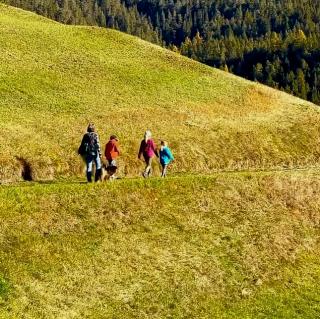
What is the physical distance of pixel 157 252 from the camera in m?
27.8

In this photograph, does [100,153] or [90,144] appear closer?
[90,144]

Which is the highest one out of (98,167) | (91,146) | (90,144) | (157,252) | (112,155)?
(90,144)

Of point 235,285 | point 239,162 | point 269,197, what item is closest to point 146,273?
point 235,285

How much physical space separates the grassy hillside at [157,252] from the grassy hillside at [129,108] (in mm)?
10962

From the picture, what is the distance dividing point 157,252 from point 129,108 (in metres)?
25.5

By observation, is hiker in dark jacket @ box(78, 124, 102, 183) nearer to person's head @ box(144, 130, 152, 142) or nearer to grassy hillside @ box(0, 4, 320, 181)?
person's head @ box(144, 130, 152, 142)

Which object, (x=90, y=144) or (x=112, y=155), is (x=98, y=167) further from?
(x=112, y=155)

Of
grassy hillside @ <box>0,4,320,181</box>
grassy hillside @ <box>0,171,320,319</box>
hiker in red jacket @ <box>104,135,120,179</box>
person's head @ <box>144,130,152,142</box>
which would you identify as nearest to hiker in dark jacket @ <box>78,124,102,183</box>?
hiker in red jacket @ <box>104,135,120,179</box>

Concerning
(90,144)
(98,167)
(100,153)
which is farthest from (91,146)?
(98,167)

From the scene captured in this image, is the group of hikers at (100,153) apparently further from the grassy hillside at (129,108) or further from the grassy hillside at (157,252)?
the grassy hillside at (129,108)

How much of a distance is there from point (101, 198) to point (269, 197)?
1068 cm

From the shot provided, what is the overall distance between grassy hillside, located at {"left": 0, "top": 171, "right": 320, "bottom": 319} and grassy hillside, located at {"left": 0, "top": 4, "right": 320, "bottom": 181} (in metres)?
11.0

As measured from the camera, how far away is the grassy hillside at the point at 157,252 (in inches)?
952

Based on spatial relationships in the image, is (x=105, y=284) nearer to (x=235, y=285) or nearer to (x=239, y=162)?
(x=235, y=285)
